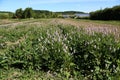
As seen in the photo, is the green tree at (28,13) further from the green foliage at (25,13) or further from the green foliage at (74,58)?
the green foliage at (74,58)

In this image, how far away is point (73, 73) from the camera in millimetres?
6711

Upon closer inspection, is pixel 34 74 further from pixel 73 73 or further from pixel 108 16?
pixel 108 16

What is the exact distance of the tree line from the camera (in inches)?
1433

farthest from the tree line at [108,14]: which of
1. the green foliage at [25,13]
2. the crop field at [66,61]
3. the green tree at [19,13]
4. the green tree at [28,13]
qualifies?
the crop field at [66,61]

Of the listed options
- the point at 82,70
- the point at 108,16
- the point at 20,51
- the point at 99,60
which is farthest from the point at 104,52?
the point at 108,16

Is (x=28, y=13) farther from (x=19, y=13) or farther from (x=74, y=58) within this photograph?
(x=74, y=58)

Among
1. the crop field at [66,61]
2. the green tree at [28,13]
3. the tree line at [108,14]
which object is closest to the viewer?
the crop field at [66,61]

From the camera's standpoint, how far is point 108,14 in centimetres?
3841

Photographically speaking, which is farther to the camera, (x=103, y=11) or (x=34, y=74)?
(x=103, y=11)

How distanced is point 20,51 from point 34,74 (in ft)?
3.68

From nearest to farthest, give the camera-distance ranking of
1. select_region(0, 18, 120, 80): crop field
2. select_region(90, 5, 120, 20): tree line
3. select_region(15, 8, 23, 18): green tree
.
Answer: select_region(0, 18, 120, 80): crop field
select_region(90, 5, 120, 20): tree line
select_region(15, 8, 23, 18): green tree

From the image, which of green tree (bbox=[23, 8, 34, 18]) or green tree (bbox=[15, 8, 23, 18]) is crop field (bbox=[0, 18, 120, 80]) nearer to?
green tree (bbox=[23, 8, 34, 18])

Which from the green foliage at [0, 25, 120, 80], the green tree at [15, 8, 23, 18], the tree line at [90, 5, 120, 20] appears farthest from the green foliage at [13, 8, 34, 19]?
the green foliage at [0, 25, 120, 80]

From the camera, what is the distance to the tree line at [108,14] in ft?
119
